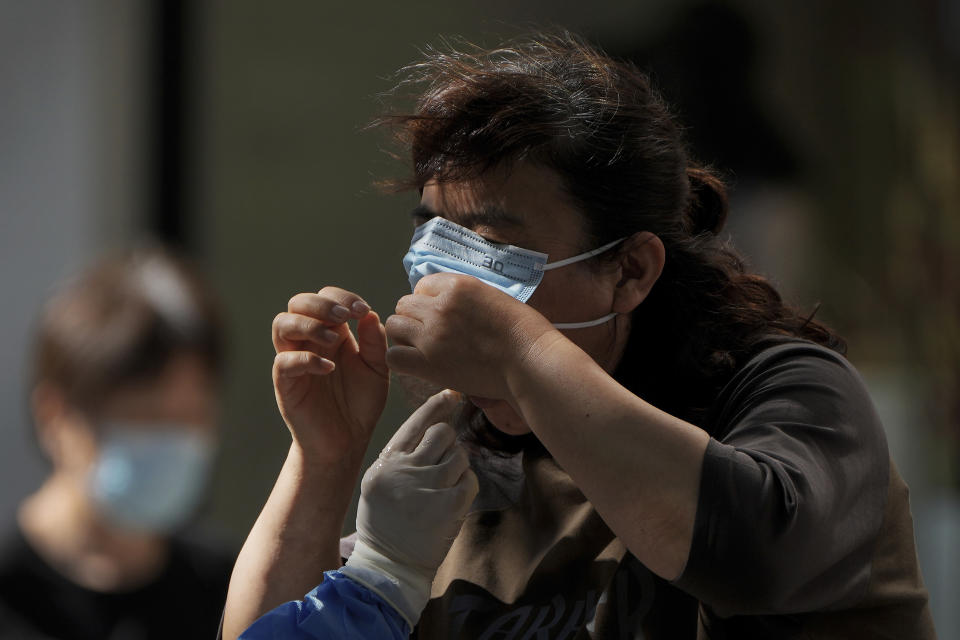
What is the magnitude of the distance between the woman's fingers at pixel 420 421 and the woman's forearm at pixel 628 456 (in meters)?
0.27

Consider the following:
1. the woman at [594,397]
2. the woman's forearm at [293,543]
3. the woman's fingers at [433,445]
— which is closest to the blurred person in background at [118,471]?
the woman's forearm at [293,543]

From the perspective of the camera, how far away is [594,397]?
53.0 inches

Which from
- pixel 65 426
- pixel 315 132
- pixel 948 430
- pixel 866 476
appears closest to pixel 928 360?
pixel 948 430

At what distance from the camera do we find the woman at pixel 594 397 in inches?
52.3

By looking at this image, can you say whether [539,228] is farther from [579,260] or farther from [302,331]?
[302,331]

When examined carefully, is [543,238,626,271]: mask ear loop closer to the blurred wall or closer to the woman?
the woman

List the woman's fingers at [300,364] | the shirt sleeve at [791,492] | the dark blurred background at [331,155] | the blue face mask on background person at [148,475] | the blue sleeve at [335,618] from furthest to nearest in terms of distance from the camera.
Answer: the dark blurred background at [331,155] → the blue face mask on background person at [148,475] → the woman's fingers at [300,364] → the blue sleeve at [335,618] → the shirt sleeve at [791,492]

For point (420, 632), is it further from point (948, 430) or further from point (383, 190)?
point (948, 430)

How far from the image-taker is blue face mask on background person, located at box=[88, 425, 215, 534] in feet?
10.8

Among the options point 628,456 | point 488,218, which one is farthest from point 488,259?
point 628,456

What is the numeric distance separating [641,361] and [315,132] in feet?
9.20

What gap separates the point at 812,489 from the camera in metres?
1.34

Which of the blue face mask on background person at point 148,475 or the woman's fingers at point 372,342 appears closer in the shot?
the woman's fingers at point 372,342

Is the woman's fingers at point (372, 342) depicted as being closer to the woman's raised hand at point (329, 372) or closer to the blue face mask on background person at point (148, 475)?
the woman's raised hand at point (329, 372)
